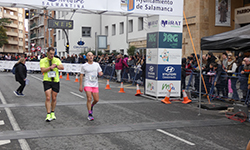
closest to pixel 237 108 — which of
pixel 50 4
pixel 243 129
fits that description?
pixel 243 129

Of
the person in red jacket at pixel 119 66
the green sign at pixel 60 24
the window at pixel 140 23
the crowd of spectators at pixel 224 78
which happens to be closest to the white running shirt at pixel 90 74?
the crowd of spectators at pixel 224 78

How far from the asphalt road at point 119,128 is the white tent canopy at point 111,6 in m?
3.67

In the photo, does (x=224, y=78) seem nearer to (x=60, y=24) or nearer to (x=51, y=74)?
Result: (x=51, y=74)

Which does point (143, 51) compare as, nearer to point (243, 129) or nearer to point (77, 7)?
point (77, 7)

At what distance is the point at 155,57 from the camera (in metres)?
12.8

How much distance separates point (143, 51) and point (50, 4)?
77.2ft

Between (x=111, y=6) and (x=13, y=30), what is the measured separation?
96722mm

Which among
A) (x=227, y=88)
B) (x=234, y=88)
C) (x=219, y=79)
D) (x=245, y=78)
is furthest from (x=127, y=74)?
(x=245, y=78)

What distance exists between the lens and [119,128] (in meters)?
7.43

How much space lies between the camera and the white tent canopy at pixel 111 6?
11.4 metres

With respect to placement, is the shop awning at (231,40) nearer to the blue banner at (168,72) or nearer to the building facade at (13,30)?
the blue banner at (168,72)

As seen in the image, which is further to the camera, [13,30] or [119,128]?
[13,30]

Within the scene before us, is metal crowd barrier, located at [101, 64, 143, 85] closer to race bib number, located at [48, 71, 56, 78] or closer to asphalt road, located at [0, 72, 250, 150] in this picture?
asphalt road, located at [0, 72, 250, 150]

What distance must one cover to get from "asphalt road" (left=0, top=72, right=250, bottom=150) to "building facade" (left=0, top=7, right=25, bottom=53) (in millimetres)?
88534
